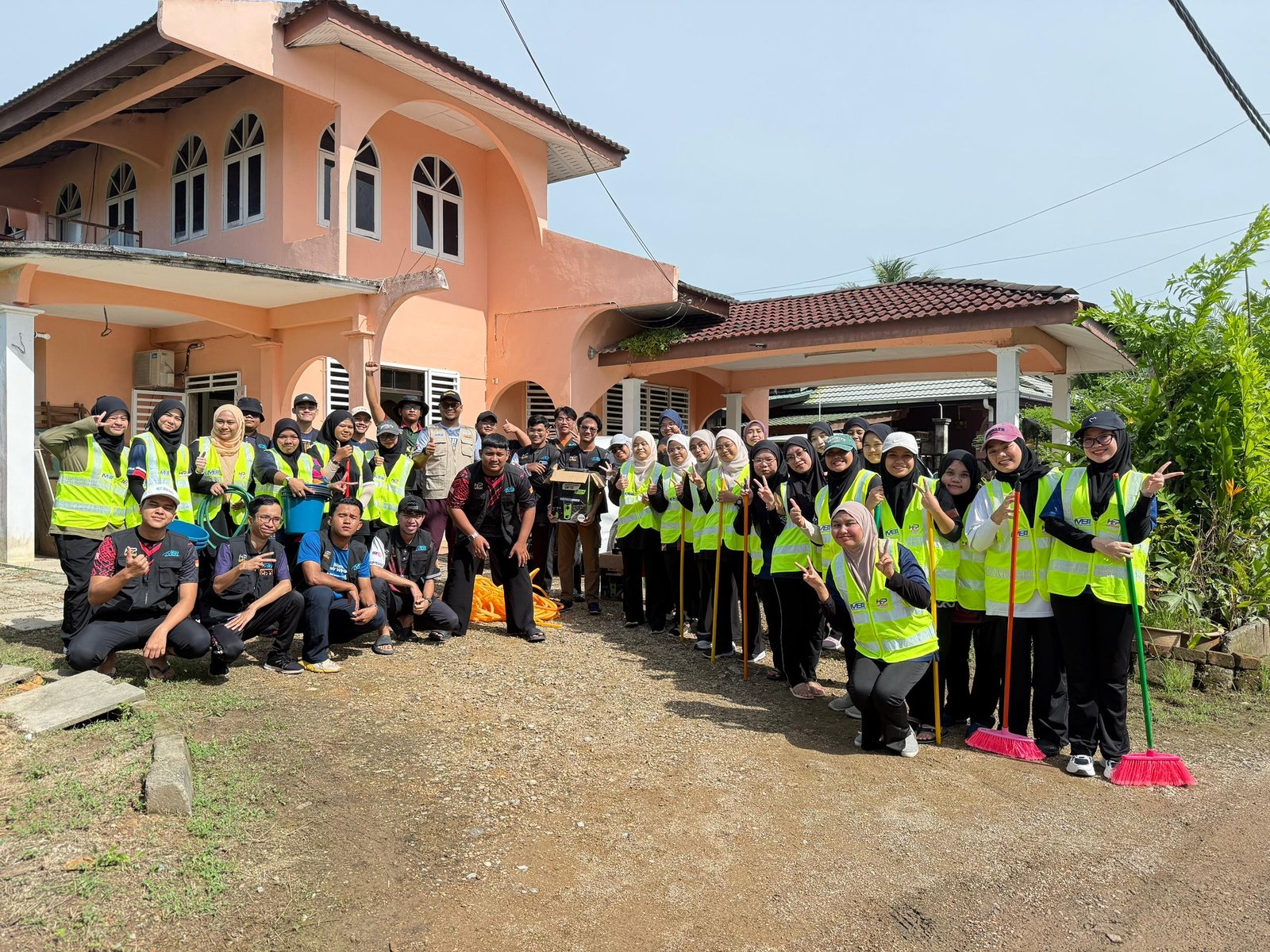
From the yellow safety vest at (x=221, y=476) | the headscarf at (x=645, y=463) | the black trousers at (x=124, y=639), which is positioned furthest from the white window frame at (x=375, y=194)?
the black trousers at (x=124, y=639)

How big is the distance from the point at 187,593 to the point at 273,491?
1.08 metres

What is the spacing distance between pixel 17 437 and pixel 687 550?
24.9 feet

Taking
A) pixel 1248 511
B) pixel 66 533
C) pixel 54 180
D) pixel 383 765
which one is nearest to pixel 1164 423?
pixel 1248 511

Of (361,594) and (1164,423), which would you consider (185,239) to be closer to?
(361,594)

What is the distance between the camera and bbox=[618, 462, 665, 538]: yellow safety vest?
25.6 feet

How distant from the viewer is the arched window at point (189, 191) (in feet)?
43.0

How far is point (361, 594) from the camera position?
639cm

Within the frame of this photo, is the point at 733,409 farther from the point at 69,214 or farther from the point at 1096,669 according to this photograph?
the point at 1096,669

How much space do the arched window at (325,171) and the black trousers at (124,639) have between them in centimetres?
782

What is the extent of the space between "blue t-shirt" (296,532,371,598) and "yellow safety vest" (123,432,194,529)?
0.75m

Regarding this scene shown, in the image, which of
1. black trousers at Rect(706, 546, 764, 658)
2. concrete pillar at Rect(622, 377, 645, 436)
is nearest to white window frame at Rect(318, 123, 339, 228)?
concrete pillar at Rect(622, 377, 645, 436)

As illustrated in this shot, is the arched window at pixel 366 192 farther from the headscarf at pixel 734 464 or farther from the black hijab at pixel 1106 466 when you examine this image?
the black hijab at pixel 1106 466

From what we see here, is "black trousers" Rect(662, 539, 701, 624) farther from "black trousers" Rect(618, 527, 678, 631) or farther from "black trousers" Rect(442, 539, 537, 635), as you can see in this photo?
"black trousers" Rect(442, 539, 537, 635)

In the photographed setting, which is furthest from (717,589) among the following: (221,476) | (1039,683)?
(221,476)
